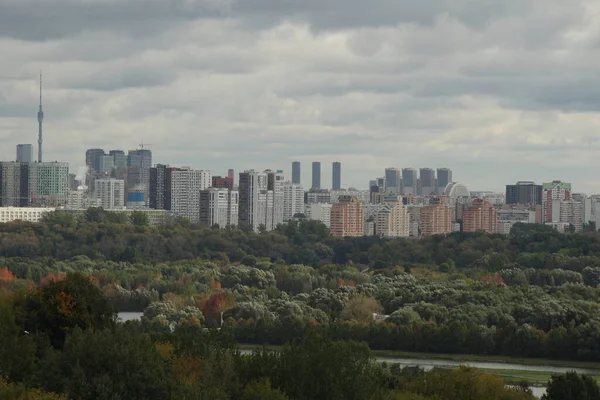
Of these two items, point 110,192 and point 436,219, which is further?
point 110,192

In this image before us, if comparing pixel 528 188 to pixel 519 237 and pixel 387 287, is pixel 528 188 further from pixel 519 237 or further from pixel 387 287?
pixel 387 287

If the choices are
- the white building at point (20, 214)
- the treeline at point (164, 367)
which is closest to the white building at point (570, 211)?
the white building at point (20, 214)

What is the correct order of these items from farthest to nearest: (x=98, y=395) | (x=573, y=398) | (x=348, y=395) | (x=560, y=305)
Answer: (x=560, y=305), (x=573, y=398), (x=348, y=395), (x=98, y=395)

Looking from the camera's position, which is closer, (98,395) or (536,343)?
(98,395)

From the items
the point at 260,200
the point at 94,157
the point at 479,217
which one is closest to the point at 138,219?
the point at 260,200

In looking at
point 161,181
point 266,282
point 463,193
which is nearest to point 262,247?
point 266,282

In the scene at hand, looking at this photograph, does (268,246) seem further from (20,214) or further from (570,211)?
(570,211)

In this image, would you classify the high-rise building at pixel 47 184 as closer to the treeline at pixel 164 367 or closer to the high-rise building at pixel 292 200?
the high-rise building at pixel 292 200
